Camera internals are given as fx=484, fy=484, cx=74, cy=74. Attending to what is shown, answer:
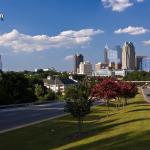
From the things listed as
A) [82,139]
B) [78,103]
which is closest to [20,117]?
[78,103]

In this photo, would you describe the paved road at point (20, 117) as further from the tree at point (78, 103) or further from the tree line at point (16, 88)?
the tree line at point (16, 88)

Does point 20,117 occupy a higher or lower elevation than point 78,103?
lower

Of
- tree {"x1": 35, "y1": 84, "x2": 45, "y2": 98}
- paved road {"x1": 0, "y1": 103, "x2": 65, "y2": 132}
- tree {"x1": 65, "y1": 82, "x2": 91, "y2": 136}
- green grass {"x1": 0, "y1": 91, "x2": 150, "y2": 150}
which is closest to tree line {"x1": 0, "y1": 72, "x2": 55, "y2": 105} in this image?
tree {"x1": 35, "y1": 84, "x2": 45, "y2": 98}

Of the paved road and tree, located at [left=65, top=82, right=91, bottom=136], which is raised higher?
tree, located at [left=65, top=82, right=91, bottom=136]

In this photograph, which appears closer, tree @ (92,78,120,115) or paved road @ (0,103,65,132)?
paved road @ (0,103,65,132)

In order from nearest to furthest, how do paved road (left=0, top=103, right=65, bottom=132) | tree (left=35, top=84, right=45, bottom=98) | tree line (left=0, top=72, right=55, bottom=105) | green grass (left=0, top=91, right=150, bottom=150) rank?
green grass (left=0, top=91, right=150, bottom=150) < paved road (left=0, top=103, right=65, bottom=132) < tree line (left=0, top=72, right=55, bottom=105) < tree (left=35, top=84, right=45, bottom=98)

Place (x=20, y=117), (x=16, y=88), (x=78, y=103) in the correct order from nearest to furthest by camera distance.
Answer: (x=78, y=103), (x=20, y=117), (x=16, y=88)

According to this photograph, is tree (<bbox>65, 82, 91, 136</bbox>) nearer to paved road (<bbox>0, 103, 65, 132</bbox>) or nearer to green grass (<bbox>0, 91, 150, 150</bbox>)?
green grass (<bbox>0, 91, 150, 150</bbox>)

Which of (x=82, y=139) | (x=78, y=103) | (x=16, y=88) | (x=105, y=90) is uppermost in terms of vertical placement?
(x=16, y=88)

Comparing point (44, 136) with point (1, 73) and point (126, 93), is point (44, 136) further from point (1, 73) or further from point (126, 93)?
point (1, 73)

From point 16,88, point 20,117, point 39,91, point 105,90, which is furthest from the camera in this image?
point 39,91

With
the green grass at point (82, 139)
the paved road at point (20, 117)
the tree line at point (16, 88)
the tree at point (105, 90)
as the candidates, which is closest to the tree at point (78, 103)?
the green grass at point (82, 139)

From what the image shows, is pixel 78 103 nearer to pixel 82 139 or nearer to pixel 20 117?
pixel 82 139

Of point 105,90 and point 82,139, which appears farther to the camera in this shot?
point 105,90
